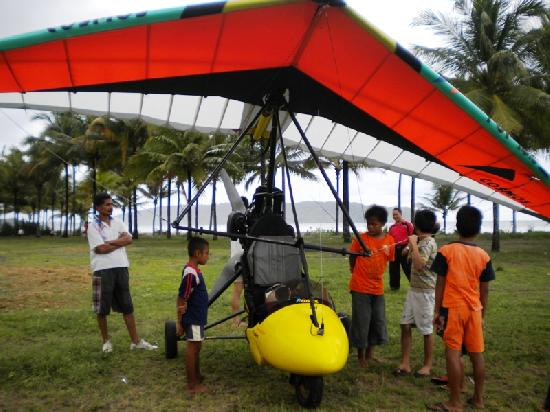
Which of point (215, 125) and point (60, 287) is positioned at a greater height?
point (215, 125)

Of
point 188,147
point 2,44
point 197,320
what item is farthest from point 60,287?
point 188,147

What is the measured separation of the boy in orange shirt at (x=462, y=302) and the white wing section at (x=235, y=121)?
95.5 inches

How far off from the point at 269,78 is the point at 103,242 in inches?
95.8

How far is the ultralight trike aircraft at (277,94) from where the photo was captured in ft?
10.7

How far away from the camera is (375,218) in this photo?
456 centimetres

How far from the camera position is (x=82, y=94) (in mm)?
4801

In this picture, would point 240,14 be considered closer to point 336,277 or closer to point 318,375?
point 318,375

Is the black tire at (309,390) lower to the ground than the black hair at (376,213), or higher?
lower

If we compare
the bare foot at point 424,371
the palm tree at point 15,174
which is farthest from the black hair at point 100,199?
the palm tree at point 15,174

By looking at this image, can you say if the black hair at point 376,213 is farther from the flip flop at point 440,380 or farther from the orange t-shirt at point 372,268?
the flip flop at point 440,380

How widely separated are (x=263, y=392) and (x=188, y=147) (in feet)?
84.8

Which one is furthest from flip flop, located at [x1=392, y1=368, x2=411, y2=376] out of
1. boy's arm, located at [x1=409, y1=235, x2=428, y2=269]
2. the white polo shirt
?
the white polo shirt

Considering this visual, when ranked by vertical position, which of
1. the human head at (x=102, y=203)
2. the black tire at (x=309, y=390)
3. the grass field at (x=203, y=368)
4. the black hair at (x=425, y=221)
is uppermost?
the human head at (x=102, y=203)

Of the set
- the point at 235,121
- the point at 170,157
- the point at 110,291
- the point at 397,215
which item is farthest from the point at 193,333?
the point at 170,157
